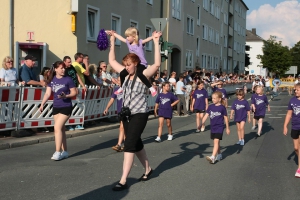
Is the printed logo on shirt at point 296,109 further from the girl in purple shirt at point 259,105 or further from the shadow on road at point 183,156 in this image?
the girl in purple shirt at point 259,105

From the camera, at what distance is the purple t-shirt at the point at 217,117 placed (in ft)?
29.4

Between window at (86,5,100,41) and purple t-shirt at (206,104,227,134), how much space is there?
1257 cm

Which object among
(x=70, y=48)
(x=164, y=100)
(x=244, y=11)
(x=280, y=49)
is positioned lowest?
(x=164, y=100)

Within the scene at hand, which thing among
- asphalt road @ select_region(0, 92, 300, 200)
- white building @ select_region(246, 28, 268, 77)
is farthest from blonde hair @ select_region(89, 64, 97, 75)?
white building @ select_region(246, 28, 268, 77)

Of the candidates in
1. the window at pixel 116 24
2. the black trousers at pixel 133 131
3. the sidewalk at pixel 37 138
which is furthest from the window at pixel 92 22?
the black trousers at pixel 133 131

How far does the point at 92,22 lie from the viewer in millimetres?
21516

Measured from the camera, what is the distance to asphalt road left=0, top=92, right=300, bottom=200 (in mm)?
6126

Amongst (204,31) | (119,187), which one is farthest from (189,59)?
(119,187)

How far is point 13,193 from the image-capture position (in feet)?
19.6

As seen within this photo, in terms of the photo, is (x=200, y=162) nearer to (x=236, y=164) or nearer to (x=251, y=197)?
(x=236, y=164)

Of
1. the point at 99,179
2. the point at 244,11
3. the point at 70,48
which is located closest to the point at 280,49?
the point at 244,11

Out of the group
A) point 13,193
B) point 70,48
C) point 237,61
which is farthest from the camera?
point 237,61

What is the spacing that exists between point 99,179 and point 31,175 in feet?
3.73

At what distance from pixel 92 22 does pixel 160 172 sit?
1510cm
